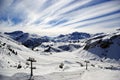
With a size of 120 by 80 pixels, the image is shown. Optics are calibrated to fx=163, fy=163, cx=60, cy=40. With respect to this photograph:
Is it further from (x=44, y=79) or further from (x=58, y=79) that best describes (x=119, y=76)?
(x=44, y=79)

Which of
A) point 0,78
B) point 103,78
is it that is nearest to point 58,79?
point 103,78

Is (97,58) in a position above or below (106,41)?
below

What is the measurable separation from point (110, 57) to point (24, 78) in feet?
272

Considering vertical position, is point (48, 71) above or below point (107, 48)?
below

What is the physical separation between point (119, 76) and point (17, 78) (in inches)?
353

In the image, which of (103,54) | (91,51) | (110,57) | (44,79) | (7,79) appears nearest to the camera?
(7,79)

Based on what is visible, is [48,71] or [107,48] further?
[107,48]

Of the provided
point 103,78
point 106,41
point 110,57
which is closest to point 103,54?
point 110,57

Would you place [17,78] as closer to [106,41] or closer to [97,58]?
[97,58]

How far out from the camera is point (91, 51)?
103m

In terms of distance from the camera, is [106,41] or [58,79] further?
[106,41]

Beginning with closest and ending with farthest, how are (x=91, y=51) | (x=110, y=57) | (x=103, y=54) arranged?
(x=110, y=57)
(x=103, y=54)
(x=91, y=51)

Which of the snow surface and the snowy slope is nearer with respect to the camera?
the snow surface

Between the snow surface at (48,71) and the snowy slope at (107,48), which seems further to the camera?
the snowy slope at (107,48)
